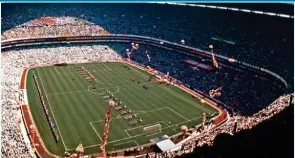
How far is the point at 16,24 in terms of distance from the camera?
75.6 meters

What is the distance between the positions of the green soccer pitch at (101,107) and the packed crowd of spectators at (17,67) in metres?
2.34

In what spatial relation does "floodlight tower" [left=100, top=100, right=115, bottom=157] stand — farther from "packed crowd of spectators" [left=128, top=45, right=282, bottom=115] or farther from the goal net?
"packed crowd of spectators" [left=128, top=45, right=282, bottom=115]

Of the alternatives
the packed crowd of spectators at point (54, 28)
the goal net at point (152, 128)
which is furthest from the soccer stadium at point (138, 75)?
the packed crowd of spectators at point (54, 28)

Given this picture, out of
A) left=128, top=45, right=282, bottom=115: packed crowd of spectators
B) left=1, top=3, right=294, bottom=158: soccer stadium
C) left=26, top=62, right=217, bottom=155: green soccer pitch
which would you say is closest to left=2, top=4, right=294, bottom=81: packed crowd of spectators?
left=1, top=3, right=294, bottom=158: soccer stadium

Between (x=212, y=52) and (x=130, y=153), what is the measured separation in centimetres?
3473

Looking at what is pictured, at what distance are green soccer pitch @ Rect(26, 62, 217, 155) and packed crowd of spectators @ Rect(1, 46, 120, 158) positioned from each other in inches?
92.2

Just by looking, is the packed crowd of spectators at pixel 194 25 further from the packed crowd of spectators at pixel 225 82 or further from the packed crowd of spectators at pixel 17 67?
the packed crowd of spectators at pixel 17 67

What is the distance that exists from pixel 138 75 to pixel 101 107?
17.9 meters

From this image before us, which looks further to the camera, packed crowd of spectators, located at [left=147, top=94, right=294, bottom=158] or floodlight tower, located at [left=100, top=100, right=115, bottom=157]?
floodlight tower, located at [left=100, top=100, right=115, bottom=157]

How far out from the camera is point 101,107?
4419cm

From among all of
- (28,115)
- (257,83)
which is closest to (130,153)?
(28,115)

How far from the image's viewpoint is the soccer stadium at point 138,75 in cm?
3509

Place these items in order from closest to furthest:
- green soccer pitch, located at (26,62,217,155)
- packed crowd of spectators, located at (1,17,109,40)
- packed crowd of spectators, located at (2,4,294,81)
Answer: green soccer pitch, located at (26,62,217,155)
packed crowd of spectators, located at (2,4,294,81)
packed crowd of spectators, located at (1,17,109,40)

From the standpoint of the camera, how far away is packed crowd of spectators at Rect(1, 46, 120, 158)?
100 ft
